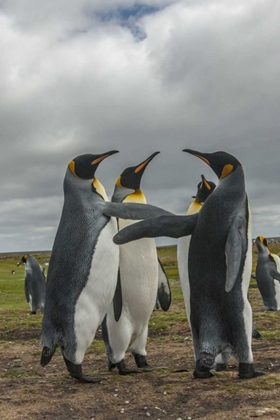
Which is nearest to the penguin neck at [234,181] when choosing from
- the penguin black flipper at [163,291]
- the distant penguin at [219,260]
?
the distant penguin at [219,260]

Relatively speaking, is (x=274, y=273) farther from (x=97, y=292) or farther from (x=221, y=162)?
(x=97, y=292)

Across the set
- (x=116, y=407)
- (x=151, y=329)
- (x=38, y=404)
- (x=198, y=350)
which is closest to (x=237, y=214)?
(x=198, y=350)

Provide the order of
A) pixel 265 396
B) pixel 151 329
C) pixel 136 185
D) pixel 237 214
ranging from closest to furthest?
pixel 265 396
pixel 237 214
pixel 136 185
pixel 151 329

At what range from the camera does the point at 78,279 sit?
15.7ft

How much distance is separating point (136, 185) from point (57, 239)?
1.24 meters

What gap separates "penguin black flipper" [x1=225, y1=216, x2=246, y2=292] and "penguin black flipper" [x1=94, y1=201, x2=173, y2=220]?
36.0 inches

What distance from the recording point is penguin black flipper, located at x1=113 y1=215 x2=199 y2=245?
185 inches

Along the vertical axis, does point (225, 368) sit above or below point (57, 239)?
below

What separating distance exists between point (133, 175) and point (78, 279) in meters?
1.58

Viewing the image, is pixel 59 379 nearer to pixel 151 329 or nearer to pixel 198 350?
pixel 198 350

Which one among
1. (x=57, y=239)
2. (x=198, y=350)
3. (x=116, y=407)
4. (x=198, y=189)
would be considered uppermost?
(x=198, y=189)

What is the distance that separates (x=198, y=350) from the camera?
466cm

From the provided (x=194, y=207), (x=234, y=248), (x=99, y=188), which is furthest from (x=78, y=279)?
(x=194, y=207)

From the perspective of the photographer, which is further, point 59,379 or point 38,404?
point 59,379
